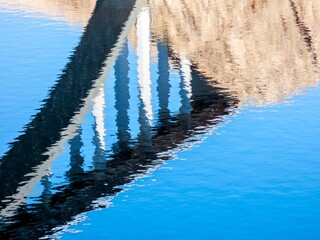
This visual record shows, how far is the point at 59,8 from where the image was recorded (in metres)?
21.2

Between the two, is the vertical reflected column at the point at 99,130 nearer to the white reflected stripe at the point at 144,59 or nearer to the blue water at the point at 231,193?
the white reflected stripe at the point at 144,59

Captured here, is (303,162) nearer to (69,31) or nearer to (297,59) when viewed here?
(297,59)

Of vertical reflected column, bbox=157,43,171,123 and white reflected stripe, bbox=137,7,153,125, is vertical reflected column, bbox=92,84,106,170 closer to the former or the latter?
white reflected stripe, bbox=137,7,153,125

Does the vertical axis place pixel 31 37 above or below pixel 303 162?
above

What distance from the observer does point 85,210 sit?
351 inches

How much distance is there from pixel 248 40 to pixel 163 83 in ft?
9.91

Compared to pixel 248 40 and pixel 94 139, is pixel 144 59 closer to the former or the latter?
pixel 248 40

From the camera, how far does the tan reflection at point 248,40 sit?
46.4ft

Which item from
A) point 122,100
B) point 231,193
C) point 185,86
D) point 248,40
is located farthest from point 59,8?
point 231,193

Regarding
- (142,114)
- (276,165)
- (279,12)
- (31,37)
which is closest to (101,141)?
(142,114)

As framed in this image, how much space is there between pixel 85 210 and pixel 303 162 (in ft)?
8.71

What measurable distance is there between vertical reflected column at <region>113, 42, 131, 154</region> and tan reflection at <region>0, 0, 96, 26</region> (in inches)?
132

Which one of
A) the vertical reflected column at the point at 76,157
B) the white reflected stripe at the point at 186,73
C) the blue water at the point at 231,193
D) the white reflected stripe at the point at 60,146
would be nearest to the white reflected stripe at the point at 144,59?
the white reflected stripe at the point at 60,146

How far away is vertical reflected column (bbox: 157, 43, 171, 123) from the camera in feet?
41.7
